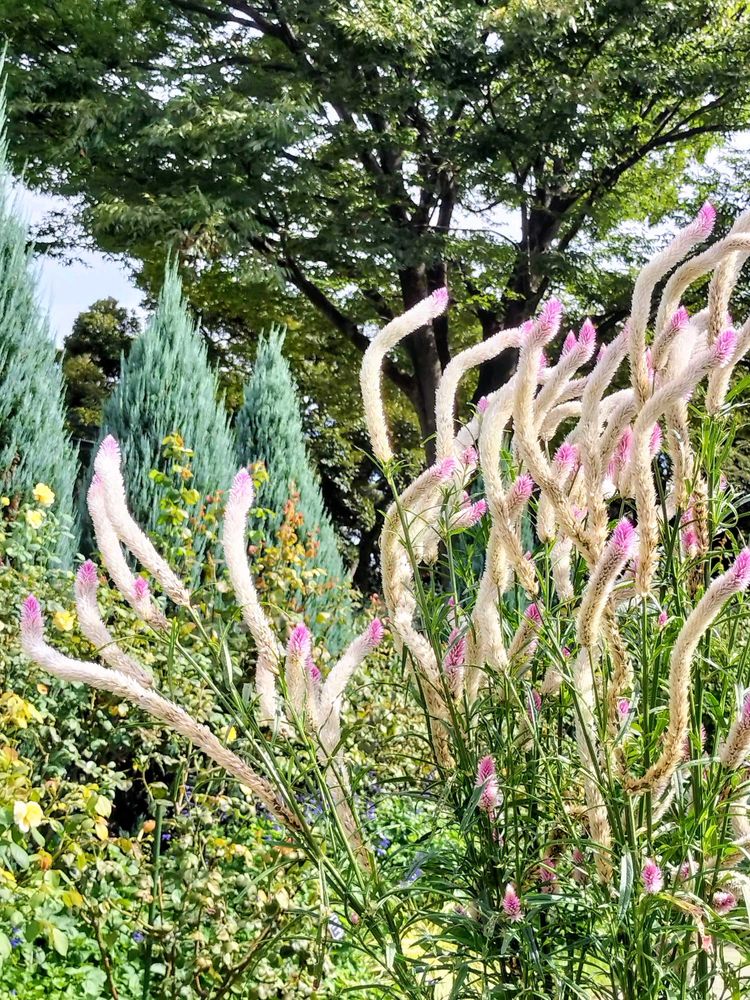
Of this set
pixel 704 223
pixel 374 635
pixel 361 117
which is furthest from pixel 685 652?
pixel 361 117

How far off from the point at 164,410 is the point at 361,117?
9.95 meters

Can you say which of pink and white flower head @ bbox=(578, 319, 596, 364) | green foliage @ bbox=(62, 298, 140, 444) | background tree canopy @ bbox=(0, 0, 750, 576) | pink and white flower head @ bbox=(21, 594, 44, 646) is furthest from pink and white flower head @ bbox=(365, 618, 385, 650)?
green foliage @ bbox=(62, 298, 140, 444)

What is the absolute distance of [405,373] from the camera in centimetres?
1630

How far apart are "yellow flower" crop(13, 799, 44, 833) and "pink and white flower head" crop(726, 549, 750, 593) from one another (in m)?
1.61

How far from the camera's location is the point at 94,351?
20.2 m

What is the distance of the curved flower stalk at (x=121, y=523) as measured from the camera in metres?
1.37

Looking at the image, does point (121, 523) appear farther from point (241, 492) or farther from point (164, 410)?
point (164, 410)

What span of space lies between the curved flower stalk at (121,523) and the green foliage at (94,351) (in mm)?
17654

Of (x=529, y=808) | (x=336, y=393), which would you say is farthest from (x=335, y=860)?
(x=336, y=393)

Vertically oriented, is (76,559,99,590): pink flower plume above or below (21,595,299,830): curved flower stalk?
above

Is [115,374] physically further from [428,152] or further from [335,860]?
[335,860]

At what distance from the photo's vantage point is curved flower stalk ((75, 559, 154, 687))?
137cm

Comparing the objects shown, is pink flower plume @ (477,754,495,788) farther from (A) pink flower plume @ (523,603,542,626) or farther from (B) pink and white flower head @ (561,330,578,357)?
(B) pink and white flower head @ (561,330,578,357)

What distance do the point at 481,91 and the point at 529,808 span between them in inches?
498
